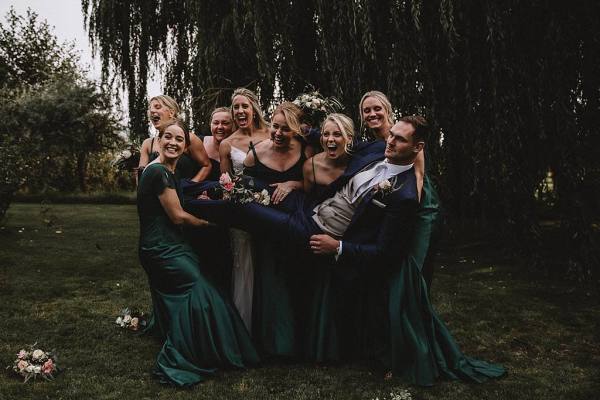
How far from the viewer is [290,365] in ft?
12.1

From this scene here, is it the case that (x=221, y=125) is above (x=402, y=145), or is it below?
above

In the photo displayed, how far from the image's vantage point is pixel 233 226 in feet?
12.2

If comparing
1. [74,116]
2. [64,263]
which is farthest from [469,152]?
[74,116]

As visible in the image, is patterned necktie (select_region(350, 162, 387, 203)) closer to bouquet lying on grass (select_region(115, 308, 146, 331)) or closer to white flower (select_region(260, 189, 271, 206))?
white flower (select_region(260, 189, 271, 206))

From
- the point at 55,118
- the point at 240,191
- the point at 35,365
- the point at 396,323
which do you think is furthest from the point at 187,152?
the point at 55,118

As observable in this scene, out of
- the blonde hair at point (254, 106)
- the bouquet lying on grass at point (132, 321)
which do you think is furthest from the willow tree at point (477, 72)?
the bouquet lying on grass at point (132, 321)

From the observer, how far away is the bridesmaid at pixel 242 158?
3918 millimetres

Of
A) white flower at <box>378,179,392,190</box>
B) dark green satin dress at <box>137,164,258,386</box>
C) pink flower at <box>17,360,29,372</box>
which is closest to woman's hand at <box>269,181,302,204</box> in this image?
dark green satin dress at <box>137,164,258,386</box>

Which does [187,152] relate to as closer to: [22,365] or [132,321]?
[132,321]

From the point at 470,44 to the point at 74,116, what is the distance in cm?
2010

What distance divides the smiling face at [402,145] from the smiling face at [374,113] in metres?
0.63

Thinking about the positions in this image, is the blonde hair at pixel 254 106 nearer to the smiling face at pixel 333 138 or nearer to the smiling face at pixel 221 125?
the smiling face at pixel 221 125

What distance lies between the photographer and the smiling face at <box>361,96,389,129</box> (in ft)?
12.9

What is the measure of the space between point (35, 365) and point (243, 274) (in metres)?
1.51
